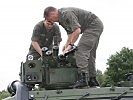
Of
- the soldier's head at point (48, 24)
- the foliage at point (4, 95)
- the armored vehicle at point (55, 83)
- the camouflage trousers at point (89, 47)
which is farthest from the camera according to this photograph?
the foliage at point (4, 95)

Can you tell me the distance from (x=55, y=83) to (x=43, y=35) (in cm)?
135

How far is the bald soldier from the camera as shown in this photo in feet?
30.5

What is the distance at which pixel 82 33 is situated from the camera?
32.2ft

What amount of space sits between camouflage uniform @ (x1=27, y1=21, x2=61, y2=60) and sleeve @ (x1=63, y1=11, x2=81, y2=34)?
→ 77 cm

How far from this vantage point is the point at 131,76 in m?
9.28

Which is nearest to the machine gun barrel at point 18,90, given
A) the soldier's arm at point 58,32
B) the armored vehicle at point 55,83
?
the armored vehicle at point 55,83

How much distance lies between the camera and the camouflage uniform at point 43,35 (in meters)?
10.1

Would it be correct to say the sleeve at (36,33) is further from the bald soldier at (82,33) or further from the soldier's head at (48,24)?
the bald soldier at (82,33)

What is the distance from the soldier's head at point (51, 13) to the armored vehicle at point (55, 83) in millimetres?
477

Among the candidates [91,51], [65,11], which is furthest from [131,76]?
[65,11]

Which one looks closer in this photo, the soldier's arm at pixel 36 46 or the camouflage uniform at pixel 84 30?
the camouflage uniform at pixel 84 30

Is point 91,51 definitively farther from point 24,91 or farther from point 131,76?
point 24,91

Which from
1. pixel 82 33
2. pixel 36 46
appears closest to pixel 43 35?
pixel 36 46

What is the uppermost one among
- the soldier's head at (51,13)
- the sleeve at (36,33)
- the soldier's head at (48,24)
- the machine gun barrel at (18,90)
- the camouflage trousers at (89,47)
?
the soldier's head at (51,13)
